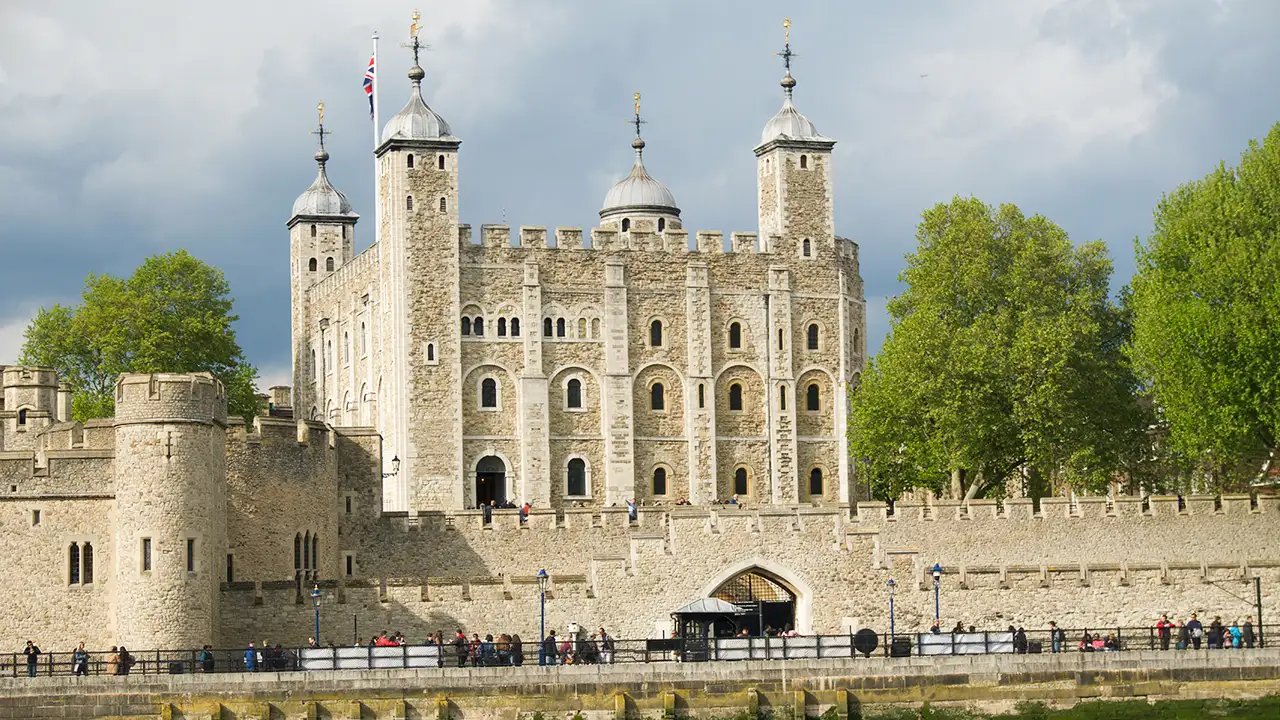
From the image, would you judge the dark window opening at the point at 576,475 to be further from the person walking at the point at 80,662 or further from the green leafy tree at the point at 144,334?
the person walking at the point at 80,662

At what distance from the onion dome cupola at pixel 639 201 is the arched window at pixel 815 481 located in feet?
43.2

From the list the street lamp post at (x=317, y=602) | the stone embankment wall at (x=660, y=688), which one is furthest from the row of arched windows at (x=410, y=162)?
the stone embankment wall at (x=660, y=688)

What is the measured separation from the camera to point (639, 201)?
283 ft

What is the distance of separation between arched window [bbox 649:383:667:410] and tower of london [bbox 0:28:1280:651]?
0.09m

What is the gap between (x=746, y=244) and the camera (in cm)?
7625

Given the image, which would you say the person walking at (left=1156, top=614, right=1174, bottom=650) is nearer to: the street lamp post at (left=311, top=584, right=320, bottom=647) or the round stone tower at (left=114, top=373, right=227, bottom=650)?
the street lamp post at (left=311, top=584, right=320, bottom=647)

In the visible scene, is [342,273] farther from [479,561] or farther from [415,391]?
[479,561]

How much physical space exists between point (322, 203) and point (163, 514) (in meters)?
45.1

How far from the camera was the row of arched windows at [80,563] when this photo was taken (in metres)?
46.0

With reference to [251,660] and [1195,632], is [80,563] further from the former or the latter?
[1195,632]

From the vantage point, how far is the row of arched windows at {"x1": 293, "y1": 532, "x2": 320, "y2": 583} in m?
51.6

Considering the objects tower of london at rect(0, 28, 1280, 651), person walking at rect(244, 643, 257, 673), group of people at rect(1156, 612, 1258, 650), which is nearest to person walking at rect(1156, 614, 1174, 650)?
group of people at rect(1156, 612, 1258, 650)

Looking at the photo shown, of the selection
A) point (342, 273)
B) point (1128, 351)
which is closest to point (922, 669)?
point (1128, 351)

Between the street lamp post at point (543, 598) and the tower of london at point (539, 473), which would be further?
the street lamp post at point (543, 598)
